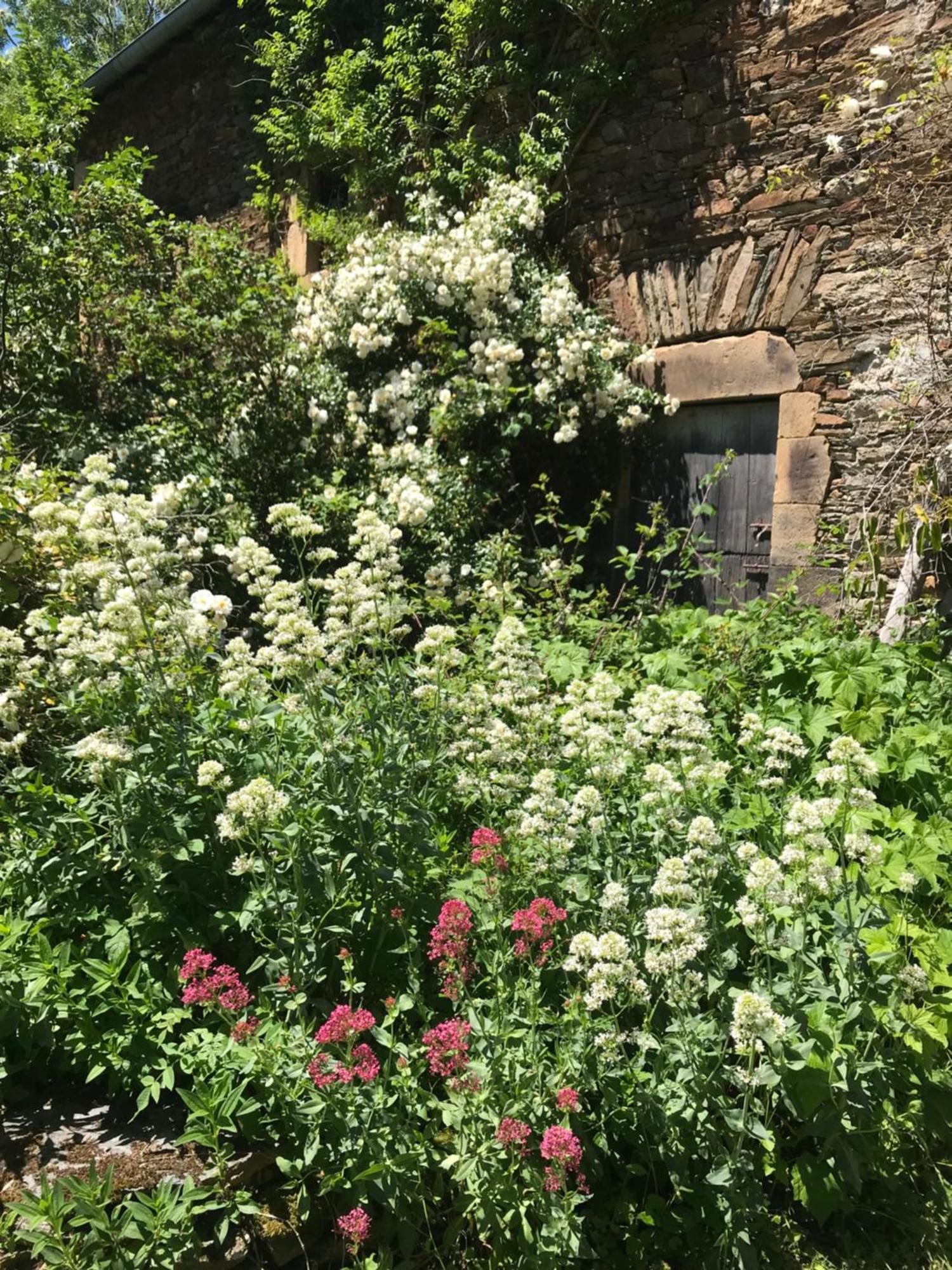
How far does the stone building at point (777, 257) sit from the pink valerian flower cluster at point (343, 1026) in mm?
4422

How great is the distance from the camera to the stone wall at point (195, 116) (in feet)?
31.3

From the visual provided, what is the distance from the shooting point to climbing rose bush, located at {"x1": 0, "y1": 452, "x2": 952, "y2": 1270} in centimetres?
204

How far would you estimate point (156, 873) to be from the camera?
2521 millimetres

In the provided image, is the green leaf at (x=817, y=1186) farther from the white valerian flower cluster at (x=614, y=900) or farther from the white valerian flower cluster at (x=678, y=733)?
the white valerian flower cluster at (x=678, y=733)

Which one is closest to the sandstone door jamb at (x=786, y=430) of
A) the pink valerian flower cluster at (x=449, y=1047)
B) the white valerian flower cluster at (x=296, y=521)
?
the white valerian flower cluster at (x=296, y=521)

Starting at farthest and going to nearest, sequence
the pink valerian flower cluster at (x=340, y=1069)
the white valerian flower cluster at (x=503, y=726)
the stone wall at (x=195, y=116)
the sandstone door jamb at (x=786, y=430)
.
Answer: the stone wall at (x=195, y=116), the sandstone door jamb at (x=786, y=430), the white valerian flower cluster at (x=503, y=726), the pink valerian flower cluster at (x=340, y=1069)

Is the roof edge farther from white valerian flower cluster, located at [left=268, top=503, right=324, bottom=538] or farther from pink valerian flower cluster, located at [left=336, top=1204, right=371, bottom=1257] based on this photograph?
pink valerian flower cluster, located at [left=336, top=1204, right=371, bottom=1257]

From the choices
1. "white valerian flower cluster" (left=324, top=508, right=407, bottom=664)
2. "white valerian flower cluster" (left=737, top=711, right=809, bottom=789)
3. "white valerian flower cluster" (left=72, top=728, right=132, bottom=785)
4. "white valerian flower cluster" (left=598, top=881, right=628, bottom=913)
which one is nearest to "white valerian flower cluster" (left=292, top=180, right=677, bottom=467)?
"white valerian flower cluster" (left=324, top=508, right=407, bottom=664)

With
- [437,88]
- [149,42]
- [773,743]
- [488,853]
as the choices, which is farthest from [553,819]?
[149,42]

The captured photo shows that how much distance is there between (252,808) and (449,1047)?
28.0 inches

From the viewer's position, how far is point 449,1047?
2.00 meters

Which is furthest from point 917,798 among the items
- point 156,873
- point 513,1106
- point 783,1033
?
point 156,873

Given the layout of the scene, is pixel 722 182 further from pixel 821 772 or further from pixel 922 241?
pixel 821 772

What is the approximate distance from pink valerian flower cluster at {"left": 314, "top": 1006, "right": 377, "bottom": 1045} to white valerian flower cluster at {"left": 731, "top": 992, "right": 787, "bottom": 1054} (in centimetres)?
77
